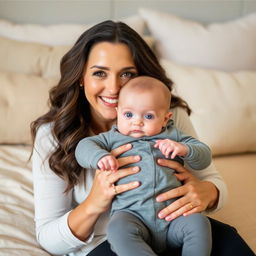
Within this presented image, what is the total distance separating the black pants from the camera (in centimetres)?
117

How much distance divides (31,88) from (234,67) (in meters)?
1.17

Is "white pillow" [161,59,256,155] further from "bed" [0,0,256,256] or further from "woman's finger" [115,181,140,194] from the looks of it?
"woman's finger" [115,181,140,194]

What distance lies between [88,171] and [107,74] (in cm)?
35

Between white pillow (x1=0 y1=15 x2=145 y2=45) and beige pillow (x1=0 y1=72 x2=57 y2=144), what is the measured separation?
370 millimetres

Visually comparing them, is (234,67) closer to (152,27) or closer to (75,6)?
(152,27)

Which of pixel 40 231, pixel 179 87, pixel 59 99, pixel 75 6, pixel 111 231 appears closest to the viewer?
pixel 111 231

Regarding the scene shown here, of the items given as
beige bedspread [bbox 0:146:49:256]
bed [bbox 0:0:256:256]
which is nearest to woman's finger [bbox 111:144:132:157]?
beige bedspread [bbox 0:146:49:256]

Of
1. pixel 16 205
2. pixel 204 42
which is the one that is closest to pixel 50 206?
pixel 16 205

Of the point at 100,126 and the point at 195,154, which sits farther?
the point at 100,126

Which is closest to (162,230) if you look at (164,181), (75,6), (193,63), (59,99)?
(164,181)

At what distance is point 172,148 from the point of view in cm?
112

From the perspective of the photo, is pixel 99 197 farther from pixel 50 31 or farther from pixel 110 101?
pixel 50 31

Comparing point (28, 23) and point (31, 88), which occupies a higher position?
point (28, 23)

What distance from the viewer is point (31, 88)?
194cm
